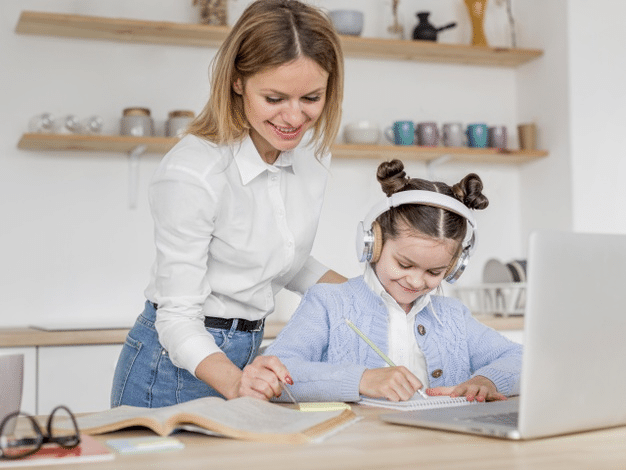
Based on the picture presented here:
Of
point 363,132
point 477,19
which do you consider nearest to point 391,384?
point 363,132

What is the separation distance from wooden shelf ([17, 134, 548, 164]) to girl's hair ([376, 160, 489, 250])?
1.41m

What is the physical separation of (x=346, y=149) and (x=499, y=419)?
222 centimetres

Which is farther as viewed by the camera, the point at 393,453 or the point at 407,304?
the point at 407,304

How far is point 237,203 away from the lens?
1.64 m

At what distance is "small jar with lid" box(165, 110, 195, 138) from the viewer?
10.00 ft

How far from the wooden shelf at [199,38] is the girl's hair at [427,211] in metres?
1.54

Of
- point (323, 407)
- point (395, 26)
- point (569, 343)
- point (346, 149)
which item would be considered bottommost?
point (323, 407)

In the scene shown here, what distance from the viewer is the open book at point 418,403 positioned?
1293 mm

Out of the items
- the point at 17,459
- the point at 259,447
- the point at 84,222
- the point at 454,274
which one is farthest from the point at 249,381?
the point at 84,222

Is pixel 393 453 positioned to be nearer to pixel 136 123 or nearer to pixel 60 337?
pixel 60 337

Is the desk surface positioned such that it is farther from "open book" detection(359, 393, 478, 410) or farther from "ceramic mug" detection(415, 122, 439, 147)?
"ceramic mug" detection(415, 122, 439, 147)

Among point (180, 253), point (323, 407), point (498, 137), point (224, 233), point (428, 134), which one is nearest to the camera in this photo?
point (323, 407)

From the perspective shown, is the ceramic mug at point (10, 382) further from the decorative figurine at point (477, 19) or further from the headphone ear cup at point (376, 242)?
the decorative figurine at point (477, 19)

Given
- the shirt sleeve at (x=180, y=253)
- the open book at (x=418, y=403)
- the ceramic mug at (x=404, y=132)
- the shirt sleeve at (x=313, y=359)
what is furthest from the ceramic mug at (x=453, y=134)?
the open book at (x=418, y=403)
